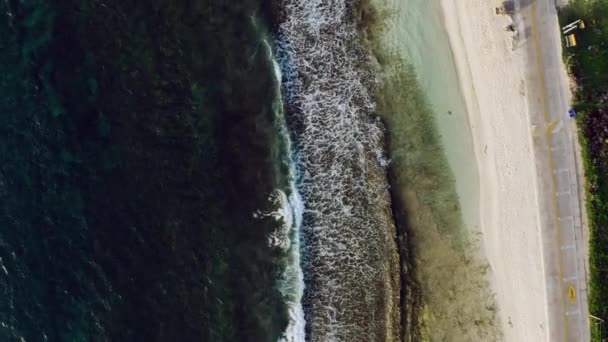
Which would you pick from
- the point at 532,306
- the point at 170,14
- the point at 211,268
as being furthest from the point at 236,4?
the point at 532,306

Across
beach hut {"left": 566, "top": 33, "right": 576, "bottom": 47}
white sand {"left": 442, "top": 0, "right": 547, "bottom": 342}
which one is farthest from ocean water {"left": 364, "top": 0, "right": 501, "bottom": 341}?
beach hut {"left": 566, "top": 33, "right": 576, "bottom": 47}

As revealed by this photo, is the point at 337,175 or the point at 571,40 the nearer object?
the point at 571,40

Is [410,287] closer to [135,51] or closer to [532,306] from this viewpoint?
[532,306]

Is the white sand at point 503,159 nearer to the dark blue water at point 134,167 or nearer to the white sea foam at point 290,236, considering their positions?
the white sea foam at point 290,236

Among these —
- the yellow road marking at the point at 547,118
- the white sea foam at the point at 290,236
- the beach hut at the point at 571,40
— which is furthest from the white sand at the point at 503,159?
the white sea foam at the point at 290,236

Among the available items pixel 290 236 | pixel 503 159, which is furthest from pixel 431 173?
pixel 290 236

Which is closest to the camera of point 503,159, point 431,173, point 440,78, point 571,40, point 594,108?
point 571,40

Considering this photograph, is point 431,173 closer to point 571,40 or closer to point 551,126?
point 551,126
